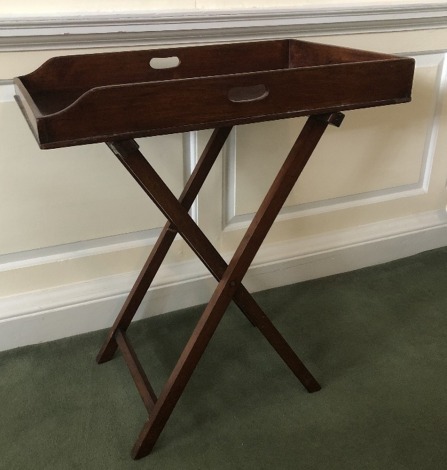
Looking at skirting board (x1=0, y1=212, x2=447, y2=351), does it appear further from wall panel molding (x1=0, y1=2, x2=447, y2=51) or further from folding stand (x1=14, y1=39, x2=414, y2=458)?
wall panel molding (x1=0, y1=2, x2=447, y2=51)

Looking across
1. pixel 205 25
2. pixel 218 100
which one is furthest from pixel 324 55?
pixel 218 100

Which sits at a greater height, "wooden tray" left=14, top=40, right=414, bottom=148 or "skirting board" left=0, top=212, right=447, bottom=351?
"wooden tray" left=14, top=40, right=414, bottom=148

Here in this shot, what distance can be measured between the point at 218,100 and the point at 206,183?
590 mm

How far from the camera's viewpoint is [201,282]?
62.8 inches

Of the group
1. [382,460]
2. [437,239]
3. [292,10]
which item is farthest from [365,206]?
[382,460]

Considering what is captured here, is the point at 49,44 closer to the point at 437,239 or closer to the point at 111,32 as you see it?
the point at 111,32

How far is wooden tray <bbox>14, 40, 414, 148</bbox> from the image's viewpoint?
86cm

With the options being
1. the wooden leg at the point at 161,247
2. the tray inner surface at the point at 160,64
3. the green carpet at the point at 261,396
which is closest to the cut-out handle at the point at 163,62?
the tray inner surface at the point at 160,64

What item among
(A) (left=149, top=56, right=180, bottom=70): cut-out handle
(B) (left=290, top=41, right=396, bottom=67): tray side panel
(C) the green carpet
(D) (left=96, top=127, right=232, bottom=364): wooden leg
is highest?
(B) (left=290, top=41, right=396, bottom=67): tray side panel

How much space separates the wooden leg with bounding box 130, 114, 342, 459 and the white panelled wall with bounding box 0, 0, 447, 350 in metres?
0.41

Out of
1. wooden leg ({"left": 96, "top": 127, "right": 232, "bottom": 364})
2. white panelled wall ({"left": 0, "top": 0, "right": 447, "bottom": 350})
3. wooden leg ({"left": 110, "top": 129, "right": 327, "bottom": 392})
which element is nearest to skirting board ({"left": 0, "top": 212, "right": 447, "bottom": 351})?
white panelled wall ({"left": 0, "top": 0, "right": 447, "bottom": 350})

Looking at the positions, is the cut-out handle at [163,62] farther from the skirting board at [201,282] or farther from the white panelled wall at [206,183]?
the skirting board at [201,282]

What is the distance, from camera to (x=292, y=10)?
1384mm

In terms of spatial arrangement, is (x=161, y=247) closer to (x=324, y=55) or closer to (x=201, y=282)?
(x=201, y=282)
